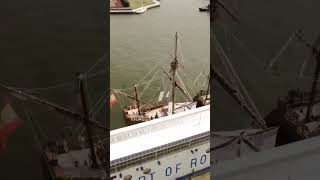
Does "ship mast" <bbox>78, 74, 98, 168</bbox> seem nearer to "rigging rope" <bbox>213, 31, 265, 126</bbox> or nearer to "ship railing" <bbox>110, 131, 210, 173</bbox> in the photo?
"rigging rope" <bbox>213, 31, 265, 126</bbox>

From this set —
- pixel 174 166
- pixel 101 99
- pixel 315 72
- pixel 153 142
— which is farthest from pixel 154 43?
pixel 101 99

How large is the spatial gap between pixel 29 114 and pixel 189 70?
12.9 ft

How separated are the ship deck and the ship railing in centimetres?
2

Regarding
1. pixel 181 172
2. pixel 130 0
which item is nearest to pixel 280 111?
pixel 181 172

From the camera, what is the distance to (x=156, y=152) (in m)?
2.62

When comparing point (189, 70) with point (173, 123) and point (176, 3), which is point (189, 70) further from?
point (173, 123)

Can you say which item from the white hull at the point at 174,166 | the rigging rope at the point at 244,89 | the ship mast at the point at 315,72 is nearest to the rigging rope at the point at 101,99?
the rigging rope at the point at 244,89

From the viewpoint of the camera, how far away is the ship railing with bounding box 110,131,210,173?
7.91 feet

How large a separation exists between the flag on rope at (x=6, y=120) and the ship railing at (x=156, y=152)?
5.28ft

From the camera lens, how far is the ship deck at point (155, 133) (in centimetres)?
240

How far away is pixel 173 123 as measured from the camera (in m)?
2.80

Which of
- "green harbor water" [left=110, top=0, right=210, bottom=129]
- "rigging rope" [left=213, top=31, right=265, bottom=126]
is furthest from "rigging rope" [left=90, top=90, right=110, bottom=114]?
"green harbor water" [left=110, top=0, right=210, bottom=129]

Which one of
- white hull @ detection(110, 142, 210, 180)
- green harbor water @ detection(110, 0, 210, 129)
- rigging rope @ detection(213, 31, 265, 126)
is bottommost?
white hull @ detection(110, 142, 210, 180)

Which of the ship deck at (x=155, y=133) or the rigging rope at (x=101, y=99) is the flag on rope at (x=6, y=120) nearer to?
the rigging rope at (x=101, y=99)
